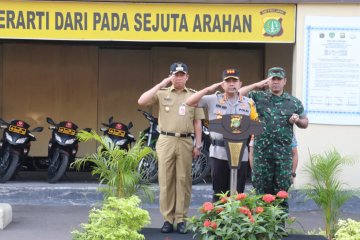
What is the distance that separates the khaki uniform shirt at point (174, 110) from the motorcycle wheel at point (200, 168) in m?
3.00

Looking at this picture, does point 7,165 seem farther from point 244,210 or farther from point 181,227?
point 244,210

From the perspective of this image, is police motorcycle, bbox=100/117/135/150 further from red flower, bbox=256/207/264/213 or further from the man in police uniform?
red flower, bbox=256/207/264/213

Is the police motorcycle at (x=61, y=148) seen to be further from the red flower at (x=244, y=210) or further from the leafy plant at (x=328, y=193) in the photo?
the red flower at (x=244, y=210)

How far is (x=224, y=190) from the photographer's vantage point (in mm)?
6879

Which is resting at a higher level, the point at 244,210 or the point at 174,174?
the point at 174,174

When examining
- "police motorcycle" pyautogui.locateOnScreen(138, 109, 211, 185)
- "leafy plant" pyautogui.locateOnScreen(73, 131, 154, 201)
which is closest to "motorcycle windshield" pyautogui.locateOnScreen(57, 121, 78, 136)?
"police motorcycle" pyautogui.locateOnScreen(138, 109, 211, 185)

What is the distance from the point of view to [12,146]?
33.0ft

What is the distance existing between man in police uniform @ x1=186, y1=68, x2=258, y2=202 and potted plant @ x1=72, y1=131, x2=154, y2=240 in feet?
2.50

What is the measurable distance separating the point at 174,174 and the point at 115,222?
157cm

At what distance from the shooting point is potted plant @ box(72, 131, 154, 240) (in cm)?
569

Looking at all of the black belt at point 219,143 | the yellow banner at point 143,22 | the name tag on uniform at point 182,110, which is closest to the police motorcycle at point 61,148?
the yellow banner at point 143,22

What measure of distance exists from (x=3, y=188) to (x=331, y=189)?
490 cm

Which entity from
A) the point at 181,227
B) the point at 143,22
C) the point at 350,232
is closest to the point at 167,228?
the point at 181,227

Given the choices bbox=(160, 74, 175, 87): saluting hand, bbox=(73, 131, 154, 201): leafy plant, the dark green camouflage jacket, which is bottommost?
bbox=(73, 131, 154, 201): leafy plant
